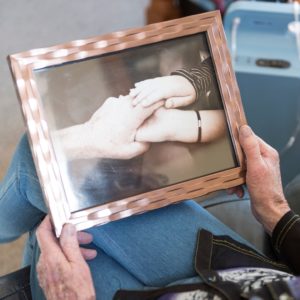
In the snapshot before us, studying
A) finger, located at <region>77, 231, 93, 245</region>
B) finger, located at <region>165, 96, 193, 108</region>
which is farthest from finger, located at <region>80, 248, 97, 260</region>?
finger, located at <region>165, 96, 193, 108</region>

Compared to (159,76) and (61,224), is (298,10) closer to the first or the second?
(159,76)

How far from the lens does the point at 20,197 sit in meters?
0.78

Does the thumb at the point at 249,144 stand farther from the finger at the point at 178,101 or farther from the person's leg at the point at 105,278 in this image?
the person's leg at the point at 105,278

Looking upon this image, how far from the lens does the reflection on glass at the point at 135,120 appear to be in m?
0.68

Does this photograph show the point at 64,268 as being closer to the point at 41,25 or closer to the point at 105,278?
the point at 105,278

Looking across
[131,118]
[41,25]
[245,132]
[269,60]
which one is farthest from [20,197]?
[41,25]

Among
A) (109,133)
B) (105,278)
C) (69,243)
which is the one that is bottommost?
(105,278)

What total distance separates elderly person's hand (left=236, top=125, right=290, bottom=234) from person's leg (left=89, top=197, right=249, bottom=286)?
8cm

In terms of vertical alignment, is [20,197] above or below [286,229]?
above

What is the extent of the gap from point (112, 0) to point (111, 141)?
1317 millimetres

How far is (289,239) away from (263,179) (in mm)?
106

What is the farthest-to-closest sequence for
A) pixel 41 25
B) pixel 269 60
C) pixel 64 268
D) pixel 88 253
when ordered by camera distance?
pixel 41 25
pixel 269 60
pixel 88 253
pixel 64 268

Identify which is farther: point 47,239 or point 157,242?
point 157,242

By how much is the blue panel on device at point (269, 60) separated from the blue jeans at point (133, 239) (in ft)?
1.63
